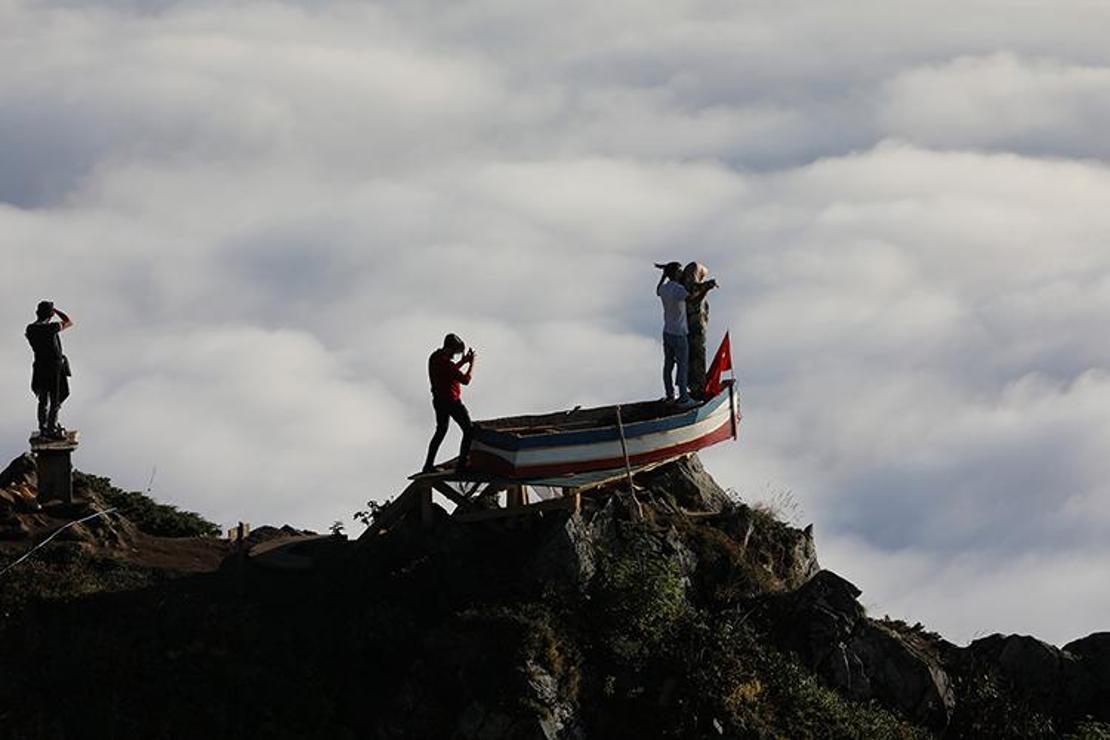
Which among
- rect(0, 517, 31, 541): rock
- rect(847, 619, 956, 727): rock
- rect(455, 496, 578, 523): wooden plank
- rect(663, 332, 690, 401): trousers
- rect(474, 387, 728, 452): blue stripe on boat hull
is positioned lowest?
rect(847, 619, 956, 727): rock

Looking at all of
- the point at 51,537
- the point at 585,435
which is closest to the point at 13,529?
the point at 51,537

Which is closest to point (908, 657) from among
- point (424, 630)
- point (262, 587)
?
point (424, 630)

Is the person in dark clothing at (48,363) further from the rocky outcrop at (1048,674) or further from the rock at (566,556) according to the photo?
the rocky outcrop at (1048,674)

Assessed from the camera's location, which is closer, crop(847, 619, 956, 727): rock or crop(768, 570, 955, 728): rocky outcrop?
crop(768, 570, 955, 728): rocky outcrop

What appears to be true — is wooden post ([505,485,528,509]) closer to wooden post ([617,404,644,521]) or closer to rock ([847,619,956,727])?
wooden post ([617,404,644,521])

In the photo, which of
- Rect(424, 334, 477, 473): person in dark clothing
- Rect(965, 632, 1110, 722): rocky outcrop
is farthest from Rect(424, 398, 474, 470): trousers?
Rect(965, 632, 1110, 722): rocky outcrop

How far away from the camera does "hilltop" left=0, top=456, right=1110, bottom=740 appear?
3381 cm

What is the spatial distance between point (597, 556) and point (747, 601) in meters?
3.68

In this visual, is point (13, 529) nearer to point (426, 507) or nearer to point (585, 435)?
point (426, 507)

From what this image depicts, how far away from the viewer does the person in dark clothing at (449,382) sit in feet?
124

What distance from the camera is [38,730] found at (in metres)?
32.6

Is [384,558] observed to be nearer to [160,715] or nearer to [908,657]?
[160,715]

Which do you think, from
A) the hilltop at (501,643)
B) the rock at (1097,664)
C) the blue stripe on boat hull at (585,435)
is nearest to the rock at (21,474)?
the hilltop at (501,643)

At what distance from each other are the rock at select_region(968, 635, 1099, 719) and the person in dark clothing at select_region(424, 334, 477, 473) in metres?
12.1
